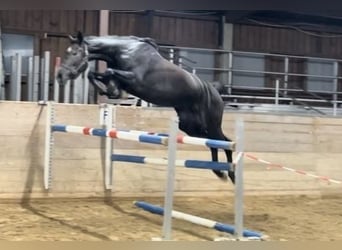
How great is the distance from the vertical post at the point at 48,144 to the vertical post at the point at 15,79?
18 centimetres

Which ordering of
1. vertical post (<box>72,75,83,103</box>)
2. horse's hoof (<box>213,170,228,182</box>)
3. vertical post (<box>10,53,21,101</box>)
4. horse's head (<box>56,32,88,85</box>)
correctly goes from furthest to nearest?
vertical post (<box>10,53,21,101</box>), horse's hoof (<box>213,170,228,182</box>), vertical post (<box>72,75,83,103</box>), horse's head (<box>56,32,88,85</box>)

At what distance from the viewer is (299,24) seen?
275 cm

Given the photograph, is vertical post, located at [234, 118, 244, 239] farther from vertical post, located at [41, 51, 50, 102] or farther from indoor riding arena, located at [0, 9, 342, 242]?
vertical post, located at [41, 51, 50, 102]

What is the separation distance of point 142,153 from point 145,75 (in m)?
0.96

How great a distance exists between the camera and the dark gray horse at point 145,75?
7.74ft

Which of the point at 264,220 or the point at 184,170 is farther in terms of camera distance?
the point at 184,170

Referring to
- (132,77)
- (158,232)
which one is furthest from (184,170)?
(132,77)

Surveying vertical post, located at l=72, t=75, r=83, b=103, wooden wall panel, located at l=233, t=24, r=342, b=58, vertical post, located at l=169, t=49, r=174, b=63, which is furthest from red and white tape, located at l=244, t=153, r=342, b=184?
vertical post, located at l=72, t=75, r=83, b=103

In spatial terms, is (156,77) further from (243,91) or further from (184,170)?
(184,170)

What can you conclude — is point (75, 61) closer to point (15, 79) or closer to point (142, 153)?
point (15, 79)

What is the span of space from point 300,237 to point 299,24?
964 mm

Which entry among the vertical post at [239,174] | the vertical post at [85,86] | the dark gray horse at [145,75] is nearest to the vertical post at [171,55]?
the dark gray horse at [145,75]

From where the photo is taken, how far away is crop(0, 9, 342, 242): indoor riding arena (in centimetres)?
242

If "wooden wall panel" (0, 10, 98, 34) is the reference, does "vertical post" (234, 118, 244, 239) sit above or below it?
below
